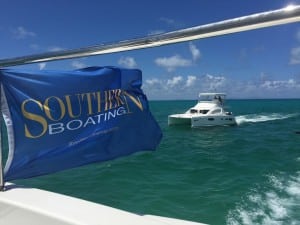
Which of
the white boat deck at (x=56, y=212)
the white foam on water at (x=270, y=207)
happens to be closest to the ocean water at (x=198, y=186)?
the white foam on water at (x=270, y=207)

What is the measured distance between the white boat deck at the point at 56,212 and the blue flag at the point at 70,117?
324 mm

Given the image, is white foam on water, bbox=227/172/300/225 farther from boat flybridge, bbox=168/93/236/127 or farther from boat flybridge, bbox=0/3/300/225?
boat flybridge, bbox=168/93/236/127

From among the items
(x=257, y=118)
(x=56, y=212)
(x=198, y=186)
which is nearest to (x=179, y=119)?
(x=257, y=118)

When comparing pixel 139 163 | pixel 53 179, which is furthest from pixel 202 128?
pixel 53 179

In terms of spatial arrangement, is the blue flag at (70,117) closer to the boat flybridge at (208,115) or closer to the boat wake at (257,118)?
the boat flybridge at (208,115)

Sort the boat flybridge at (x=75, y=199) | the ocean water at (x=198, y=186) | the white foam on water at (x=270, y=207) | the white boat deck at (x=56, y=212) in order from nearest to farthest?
the boat flybridge at (x=75, y=199), the white boat deck at (x=56, y=212), the white foam on water at (x=270, y=207), the ocean water at (x=198, y=186)

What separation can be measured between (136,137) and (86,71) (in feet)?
2.67

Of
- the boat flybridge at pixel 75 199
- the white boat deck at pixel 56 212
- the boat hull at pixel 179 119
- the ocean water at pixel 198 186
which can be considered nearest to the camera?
the boat flybridge at pixel 75 199

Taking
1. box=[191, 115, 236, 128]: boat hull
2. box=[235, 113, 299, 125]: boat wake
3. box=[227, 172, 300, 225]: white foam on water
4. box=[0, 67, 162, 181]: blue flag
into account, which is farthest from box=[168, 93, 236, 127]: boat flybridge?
box=[0, 67, 162, 181]: blue flag

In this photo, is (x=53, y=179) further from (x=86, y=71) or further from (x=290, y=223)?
(x=86, y=71)

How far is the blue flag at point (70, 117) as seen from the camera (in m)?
2.68

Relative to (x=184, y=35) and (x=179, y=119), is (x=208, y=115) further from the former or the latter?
(x=184, y=35)

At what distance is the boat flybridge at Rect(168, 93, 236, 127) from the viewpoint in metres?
32.7

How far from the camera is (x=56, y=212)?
7.31ft
